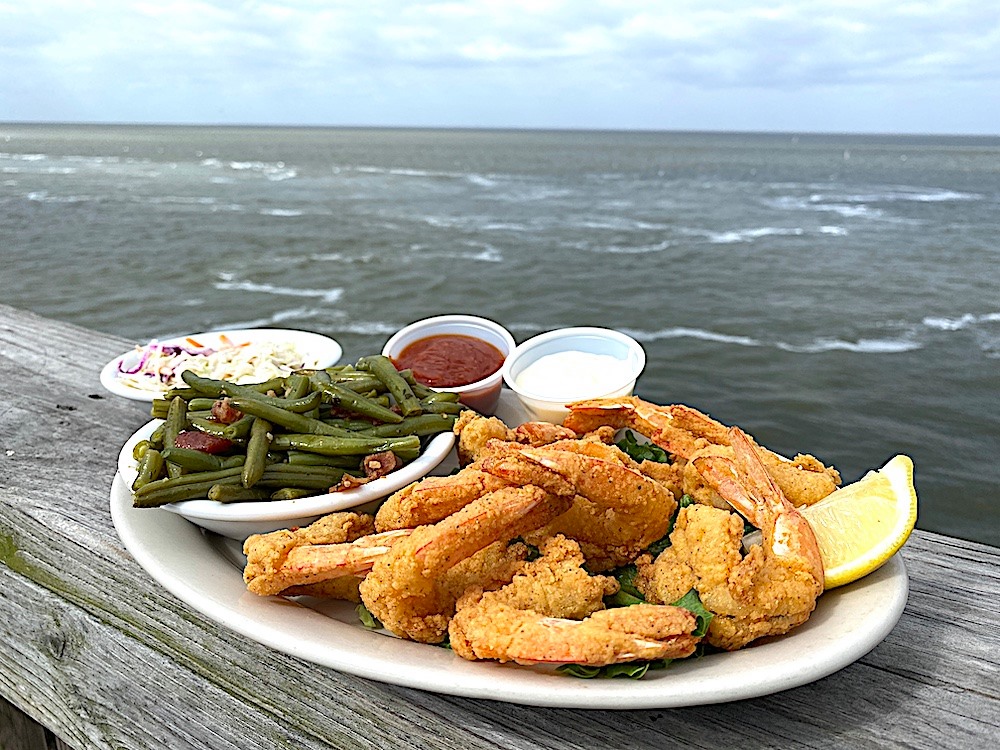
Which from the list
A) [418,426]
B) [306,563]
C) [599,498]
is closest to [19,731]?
[306,563]

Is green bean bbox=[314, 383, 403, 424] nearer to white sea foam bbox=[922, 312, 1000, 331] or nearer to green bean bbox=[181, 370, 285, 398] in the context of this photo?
green bean bbox=[181, 370, 285, 398]

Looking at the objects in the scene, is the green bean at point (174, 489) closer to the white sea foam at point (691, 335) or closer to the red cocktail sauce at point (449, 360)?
the red cocktail sauce at point (449, 360)

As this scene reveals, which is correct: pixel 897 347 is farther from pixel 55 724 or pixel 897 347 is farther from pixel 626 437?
pixel 55 724

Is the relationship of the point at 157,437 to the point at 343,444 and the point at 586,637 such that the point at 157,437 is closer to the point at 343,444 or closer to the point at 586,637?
the point at 343,444

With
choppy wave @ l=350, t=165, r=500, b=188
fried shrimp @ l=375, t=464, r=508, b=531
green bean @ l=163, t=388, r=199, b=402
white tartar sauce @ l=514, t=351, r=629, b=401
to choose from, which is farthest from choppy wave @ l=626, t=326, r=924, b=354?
choppy wave @ l=350, t=165, r=500, b=188

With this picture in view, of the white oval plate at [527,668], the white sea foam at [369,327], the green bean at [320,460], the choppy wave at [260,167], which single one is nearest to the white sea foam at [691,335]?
A: the white sea foam at [369,327]

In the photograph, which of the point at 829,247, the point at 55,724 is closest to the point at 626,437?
the point at 55,724
